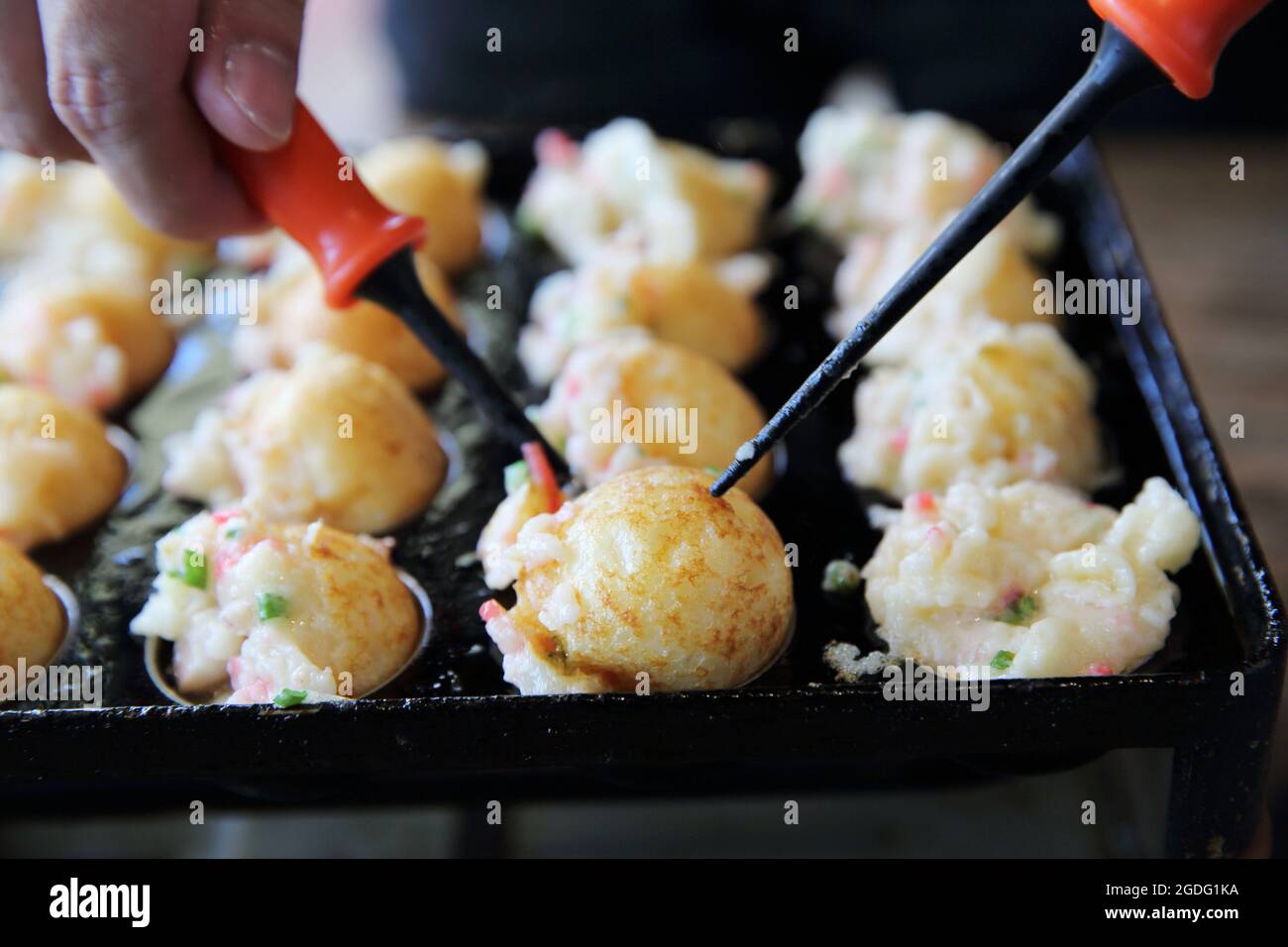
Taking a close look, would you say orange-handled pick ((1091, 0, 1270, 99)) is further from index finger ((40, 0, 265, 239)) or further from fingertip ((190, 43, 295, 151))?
index finger ((40, 0, 265, 239))

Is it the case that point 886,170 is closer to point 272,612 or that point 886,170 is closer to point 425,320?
point 425,320

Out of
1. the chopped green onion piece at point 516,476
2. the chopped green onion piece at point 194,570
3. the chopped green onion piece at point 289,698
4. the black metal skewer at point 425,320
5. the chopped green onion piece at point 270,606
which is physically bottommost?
the chopped green onion piece at point 289,698

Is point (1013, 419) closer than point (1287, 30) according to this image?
Yes

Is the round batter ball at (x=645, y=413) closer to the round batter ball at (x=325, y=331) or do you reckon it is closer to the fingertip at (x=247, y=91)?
the round batter ball at (x=325, y=331)

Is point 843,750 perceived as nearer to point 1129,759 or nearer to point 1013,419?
point 1013,419

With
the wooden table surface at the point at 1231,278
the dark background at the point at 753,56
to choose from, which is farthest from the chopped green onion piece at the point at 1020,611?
the dark background at the point at 753,56

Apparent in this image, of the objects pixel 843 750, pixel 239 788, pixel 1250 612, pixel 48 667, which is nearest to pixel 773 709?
pixel 843 750
